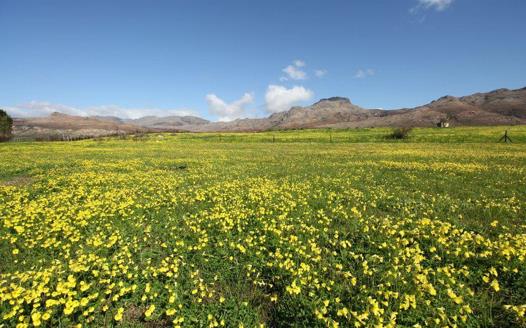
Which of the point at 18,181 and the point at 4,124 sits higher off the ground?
the point at 4,124

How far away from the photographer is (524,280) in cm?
675

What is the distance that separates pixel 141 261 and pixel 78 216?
15.7 feet

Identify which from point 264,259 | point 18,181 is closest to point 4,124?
point 18,181

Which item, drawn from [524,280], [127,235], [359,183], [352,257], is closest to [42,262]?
[127,235]

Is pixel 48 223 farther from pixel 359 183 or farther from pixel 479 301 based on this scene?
pixel 359 183

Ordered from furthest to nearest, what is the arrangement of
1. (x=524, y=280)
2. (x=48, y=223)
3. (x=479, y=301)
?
(x=48, y=223) < (x=524, y=280) < (x=479, y=301)

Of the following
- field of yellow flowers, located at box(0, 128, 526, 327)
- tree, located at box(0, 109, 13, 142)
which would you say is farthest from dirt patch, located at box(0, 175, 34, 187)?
tree, located at box(0, 109, 13, 142)

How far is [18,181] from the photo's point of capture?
19.4 meters

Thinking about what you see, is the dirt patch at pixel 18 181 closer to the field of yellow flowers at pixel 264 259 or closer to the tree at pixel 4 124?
the field of yellow flowers at pixel 264 259

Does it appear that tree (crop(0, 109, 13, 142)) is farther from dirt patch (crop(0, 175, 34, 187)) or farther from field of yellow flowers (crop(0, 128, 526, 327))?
field of yellow flowers (crop(0, 128, 526, 327))

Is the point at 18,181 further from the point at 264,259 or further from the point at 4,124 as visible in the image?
the point at 4,124

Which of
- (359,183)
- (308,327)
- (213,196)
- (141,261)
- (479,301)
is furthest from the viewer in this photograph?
(359,183)

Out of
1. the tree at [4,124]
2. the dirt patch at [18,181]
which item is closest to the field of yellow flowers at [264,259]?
the dirt patch at [18,181]

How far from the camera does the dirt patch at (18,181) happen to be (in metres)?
18.4
